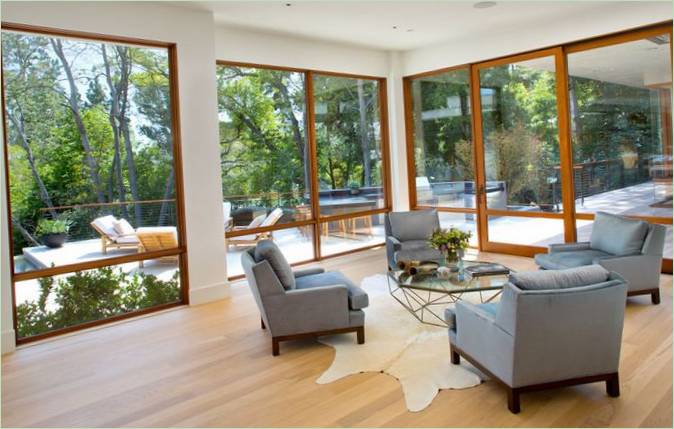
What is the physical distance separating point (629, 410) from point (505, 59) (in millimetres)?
5711

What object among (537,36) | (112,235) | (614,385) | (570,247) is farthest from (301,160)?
(614,385)

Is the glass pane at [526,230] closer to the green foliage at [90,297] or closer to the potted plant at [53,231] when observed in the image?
the green foliage at [90,297]

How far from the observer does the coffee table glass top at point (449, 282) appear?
14.4ft

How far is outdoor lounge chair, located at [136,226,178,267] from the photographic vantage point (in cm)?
560

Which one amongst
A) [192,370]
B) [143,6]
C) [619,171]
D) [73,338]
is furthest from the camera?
[619,171]

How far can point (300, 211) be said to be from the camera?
25.0ft

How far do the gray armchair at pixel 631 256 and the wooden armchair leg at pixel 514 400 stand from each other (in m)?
2.47

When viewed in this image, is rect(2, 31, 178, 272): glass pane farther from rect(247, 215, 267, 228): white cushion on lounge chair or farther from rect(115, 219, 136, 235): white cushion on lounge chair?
rect(247, 215, 267, 228): white cushion on lounge chair

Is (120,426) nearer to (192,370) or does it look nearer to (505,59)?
(192,370)

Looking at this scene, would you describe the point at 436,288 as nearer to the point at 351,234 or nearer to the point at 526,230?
the point at 526,230

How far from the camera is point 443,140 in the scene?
27.8ft

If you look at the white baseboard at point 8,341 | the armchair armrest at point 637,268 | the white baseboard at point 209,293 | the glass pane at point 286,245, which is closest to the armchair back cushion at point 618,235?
the armchair armrest at point 637,268

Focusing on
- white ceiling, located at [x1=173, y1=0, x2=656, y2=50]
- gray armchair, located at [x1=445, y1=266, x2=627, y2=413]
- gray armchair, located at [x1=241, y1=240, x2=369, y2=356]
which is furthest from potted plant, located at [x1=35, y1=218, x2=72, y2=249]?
gray armchair, located at [x1=445, y1=266, x2=627, y2=413]

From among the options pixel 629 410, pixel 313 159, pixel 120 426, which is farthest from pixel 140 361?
pixel 313 159
